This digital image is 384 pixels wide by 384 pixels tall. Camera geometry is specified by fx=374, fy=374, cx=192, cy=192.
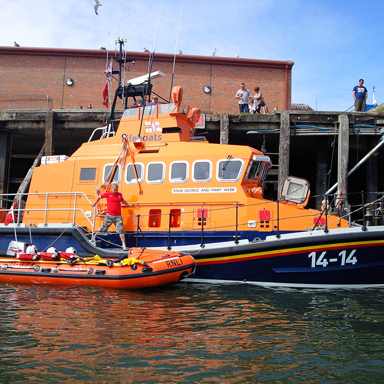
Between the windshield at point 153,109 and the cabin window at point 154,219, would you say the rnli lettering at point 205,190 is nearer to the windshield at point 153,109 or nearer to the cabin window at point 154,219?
the cabin window at point 154,219

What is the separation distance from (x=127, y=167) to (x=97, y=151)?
86 cm

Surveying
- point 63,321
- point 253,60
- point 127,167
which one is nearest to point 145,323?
point 63,321

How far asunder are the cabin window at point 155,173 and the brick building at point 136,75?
11064 millimetres

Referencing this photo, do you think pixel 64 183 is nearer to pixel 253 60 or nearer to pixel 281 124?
pixel 281 124

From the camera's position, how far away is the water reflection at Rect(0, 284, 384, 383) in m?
3.16

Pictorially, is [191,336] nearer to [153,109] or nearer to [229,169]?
[229,169]

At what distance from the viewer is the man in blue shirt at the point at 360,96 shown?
12.3 meters

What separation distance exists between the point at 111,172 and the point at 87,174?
0.60 meters

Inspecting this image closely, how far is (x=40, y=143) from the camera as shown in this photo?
1527 cm

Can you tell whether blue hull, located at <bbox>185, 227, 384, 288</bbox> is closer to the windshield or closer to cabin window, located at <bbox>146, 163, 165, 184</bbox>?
cabin window, located at <bbox>146, 163, 165, 184</bbox>

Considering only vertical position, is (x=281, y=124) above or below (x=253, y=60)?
below

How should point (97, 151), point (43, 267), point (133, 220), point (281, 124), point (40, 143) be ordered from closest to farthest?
point (43, 267), point (133, 220), point (97, 151), point (281, 124), point (40, 143)

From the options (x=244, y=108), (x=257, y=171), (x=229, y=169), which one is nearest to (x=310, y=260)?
(x=257, y=171)

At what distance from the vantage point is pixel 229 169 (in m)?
6.97
